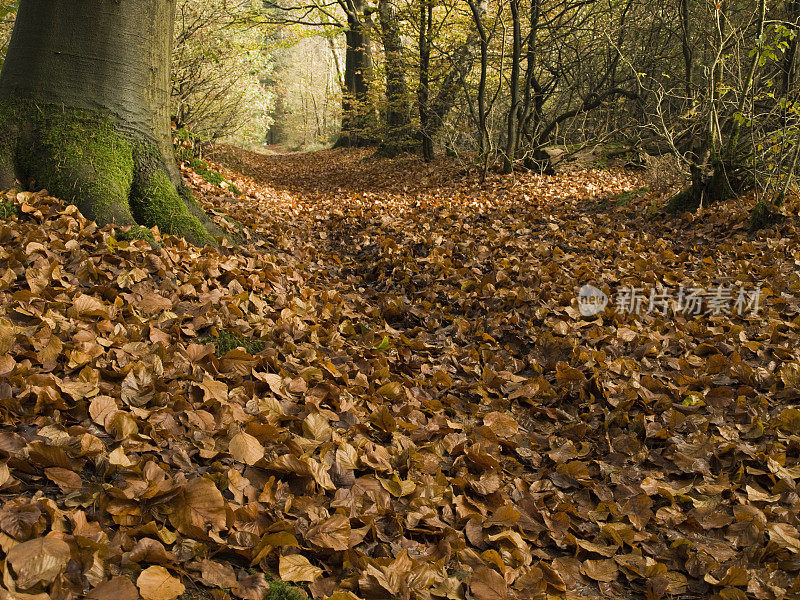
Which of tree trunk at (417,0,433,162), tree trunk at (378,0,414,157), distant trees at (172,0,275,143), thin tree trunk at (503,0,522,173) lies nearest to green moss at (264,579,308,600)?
distant trees at (172,0,275,143)

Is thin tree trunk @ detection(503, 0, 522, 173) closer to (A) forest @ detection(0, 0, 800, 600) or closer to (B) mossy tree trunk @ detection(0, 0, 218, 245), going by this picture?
(A) forest @ detection(0, 0, 800, 600)

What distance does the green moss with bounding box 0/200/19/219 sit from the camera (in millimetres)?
3504

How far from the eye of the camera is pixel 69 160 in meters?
3.88

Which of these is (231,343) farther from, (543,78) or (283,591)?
(543,78)

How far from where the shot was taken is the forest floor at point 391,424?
1762mm

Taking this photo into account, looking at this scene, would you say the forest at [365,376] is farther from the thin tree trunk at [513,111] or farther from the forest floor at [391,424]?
the thin tree trunk at [513,111]

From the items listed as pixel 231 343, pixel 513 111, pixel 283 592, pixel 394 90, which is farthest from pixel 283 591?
pixel 394 90

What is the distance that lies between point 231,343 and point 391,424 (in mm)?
1043

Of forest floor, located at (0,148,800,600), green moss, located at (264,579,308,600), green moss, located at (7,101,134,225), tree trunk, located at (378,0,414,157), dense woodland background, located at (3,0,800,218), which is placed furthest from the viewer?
tree trunk, located at (378,0,414,157)

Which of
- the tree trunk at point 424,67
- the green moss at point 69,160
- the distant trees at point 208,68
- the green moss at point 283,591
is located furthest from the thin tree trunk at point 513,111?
the green moss at point 283,591

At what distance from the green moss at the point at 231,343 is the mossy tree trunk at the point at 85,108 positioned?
142 centimetres

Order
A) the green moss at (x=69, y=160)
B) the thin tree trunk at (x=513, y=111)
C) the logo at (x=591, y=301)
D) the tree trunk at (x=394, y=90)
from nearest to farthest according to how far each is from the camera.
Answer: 1. the green moss at (x=69, y=160)
2. the logo at (x=591, y=301)
3. the thin tree trunk at (x=513, y=111)
4. the tree trunk at (x=394, y=90)

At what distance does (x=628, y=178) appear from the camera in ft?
32.3

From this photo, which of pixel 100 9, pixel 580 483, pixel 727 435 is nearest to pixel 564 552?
pixel 580 483
